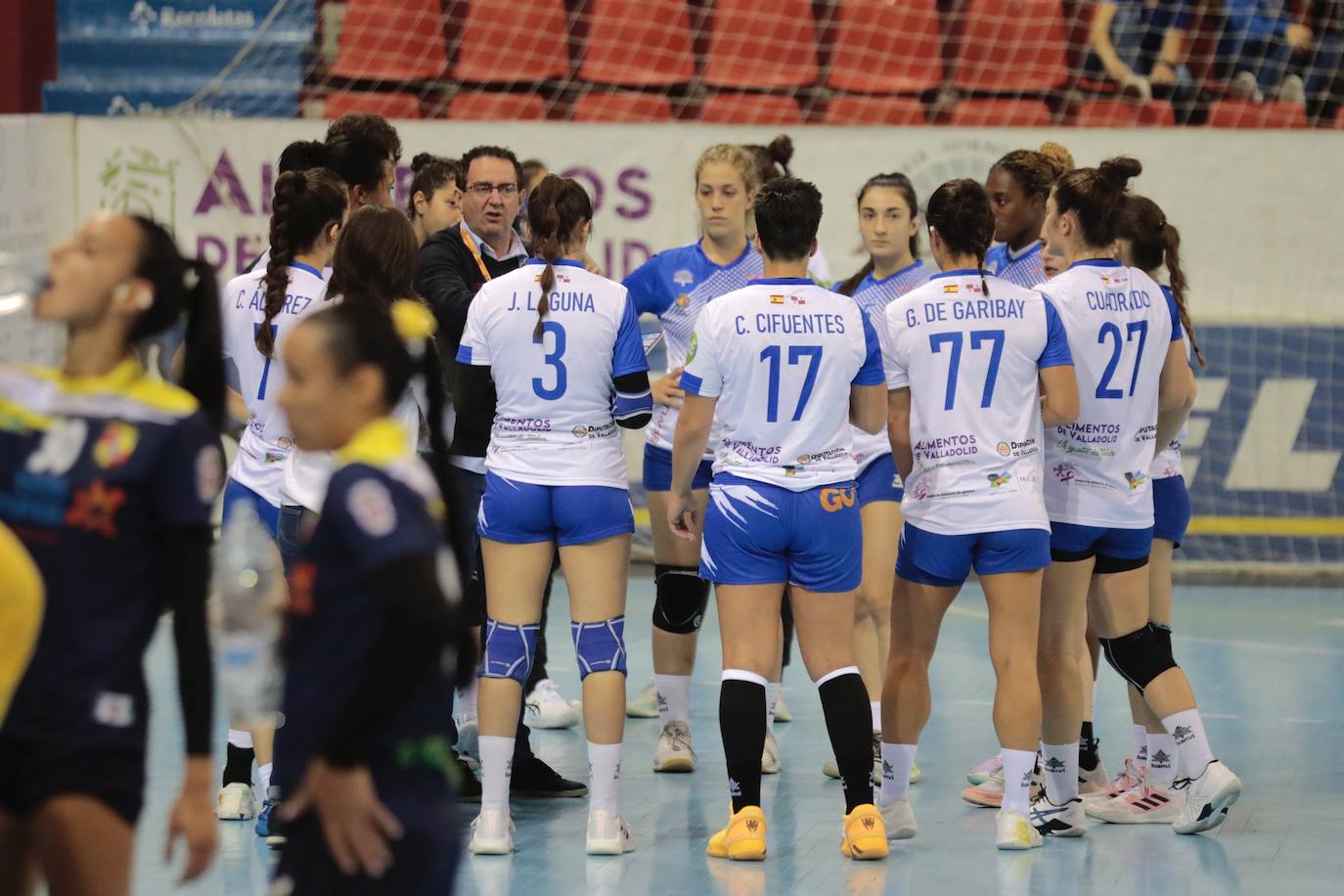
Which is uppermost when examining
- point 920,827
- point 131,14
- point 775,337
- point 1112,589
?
point 131,14

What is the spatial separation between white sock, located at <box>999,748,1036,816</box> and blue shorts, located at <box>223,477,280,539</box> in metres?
2.28

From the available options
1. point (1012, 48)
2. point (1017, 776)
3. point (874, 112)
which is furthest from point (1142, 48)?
point (1017, 776)

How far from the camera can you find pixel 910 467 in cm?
535

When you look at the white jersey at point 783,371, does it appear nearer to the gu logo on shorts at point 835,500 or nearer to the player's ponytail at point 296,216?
the gu logo on shorts at point 835,500

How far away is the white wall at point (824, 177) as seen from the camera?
1002 cm

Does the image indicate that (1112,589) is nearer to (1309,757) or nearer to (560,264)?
(1309,757)

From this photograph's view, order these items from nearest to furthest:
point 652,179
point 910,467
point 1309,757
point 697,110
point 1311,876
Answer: point 1311,876 → point 910,467 → point 1309,757 → point 652,179 → point 697,110

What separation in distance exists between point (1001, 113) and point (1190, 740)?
615 cm

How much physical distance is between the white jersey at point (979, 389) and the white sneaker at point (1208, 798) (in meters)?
0.98

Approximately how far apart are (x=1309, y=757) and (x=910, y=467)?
2.20m

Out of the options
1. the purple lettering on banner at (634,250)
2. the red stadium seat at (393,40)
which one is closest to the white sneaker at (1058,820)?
the purple lettering on banner at (634,250)

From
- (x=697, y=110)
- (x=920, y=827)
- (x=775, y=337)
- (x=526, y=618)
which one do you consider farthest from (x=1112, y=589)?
(x=697, y=110)

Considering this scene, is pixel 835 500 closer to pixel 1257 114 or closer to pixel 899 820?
pixel 899 820

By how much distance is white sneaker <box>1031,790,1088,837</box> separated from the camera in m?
5.48
